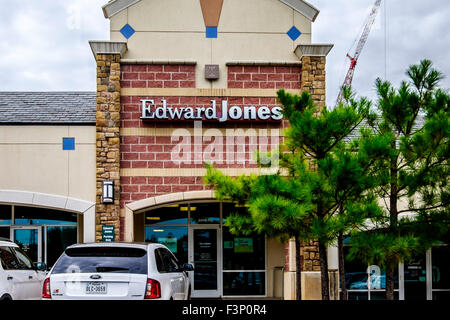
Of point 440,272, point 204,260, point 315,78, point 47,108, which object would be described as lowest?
point 440,272

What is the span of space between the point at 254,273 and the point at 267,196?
9.04 m

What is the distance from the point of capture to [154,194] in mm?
14945

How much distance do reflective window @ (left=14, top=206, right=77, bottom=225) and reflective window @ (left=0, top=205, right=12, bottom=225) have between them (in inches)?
6.8

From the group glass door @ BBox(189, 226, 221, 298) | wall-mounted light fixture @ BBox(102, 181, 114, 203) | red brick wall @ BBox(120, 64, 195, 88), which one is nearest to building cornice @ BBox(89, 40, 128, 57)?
red brick wall @ BBox(120, 64, 195, 88)

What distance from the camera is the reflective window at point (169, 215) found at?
1731 cm

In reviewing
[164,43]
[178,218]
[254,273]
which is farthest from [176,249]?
[164,43]

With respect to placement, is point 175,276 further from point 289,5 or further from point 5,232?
point 5,232

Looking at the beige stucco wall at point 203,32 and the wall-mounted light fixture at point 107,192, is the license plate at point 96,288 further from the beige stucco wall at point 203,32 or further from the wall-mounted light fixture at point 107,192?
the beige stucco wall at point 203,32

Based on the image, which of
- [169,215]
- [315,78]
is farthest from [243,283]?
[315,78]

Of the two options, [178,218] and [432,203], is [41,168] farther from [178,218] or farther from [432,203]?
[432,203]

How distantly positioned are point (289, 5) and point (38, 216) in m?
9.41

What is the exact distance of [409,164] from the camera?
930 centimetres

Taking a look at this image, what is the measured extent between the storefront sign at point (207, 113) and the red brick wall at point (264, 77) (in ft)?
2.10

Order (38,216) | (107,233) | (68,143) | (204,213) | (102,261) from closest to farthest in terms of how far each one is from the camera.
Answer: (102,261) → (107,233) → (68,143) → (38,216) → (204,213)
